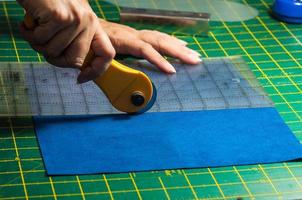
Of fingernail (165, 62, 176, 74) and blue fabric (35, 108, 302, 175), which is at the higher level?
blue fabric (35, 108, 302, 175)

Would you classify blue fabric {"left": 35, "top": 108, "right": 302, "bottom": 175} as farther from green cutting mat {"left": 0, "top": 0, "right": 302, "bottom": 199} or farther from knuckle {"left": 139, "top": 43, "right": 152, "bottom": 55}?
knuckle {"left": 139, "top": 43, "right": 152, "bottom": 55}

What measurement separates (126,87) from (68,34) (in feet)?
1.00

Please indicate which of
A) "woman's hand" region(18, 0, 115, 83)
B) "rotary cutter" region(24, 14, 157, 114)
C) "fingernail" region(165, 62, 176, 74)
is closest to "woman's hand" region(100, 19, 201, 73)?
"fingernail" region(165, 62, 176, 74)

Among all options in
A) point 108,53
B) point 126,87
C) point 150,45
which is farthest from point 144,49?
point 108,53

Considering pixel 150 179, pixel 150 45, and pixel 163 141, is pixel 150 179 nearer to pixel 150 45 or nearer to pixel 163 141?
pixel 163 141

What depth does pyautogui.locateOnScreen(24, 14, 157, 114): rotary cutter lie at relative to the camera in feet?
5.20

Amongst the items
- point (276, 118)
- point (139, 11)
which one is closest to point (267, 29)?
point (139, 11)

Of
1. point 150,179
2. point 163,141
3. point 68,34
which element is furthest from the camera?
point 163,141

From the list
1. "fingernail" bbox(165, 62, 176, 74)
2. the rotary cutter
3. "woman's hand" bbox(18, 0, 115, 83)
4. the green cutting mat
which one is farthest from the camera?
"fingernail" bbox(165, 62, 176, 74)

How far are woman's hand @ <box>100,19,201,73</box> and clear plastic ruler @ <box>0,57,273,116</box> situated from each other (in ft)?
0.08

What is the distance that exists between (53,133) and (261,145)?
17.3 inches

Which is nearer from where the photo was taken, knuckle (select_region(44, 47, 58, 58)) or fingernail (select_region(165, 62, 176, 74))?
knuckle (select_region(44, 47, 58, 58))

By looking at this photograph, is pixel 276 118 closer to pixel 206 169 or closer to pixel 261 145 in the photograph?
pixel 261 145

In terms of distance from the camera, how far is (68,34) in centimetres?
136
